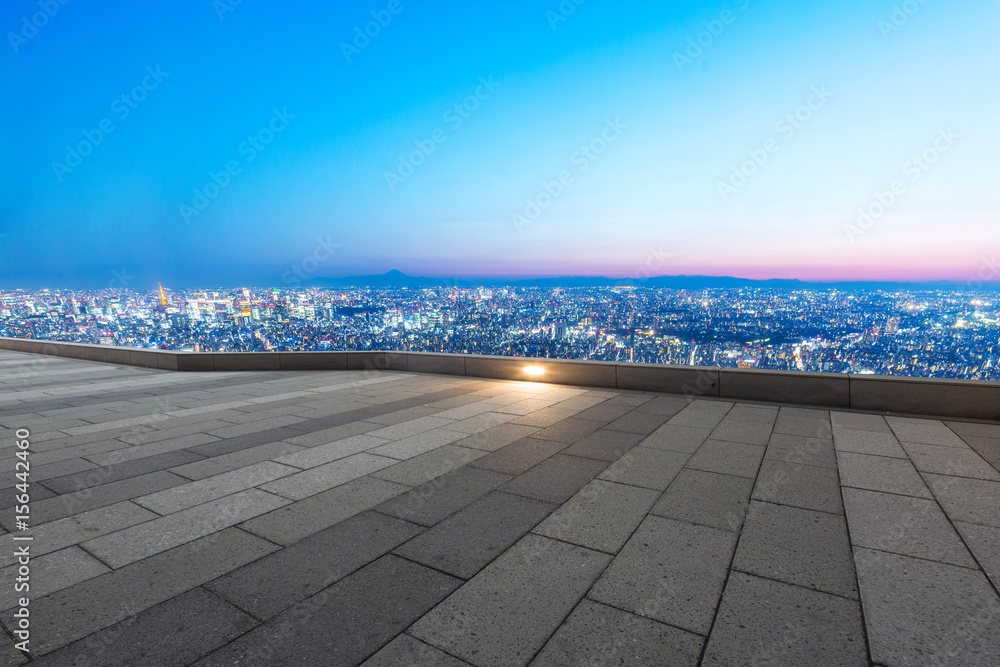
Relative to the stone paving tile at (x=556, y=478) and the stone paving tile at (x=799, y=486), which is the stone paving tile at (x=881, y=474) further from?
the stone paving tile at (x=556, y=478)

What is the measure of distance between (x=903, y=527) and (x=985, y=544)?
49 cm

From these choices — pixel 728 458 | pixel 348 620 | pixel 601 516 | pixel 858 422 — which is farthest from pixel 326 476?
pixel 858 422

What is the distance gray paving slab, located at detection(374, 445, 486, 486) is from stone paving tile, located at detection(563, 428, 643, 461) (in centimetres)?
128

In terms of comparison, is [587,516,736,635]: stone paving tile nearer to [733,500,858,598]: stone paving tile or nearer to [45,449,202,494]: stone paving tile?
[733,500,858,598]: stone paving tile

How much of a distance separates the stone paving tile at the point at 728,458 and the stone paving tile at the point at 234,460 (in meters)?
5.10


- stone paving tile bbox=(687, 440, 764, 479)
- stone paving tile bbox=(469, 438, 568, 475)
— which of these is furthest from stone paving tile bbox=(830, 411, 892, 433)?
stone paving tile bbox=(469, 438, 568, 475)

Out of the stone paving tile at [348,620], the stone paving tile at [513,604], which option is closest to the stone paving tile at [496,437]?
the stone paving tile at [513,604]

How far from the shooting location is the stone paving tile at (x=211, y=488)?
4.60m

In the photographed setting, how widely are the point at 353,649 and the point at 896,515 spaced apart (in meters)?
4.66

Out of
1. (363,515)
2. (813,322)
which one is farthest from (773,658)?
(813,322)

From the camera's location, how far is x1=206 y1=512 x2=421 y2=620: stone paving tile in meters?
3.07

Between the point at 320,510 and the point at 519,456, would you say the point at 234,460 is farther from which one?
the point at 519,456

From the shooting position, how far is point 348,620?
9.39 feet

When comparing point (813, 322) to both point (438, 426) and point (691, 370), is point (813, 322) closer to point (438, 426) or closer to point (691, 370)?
point (691, 370)
